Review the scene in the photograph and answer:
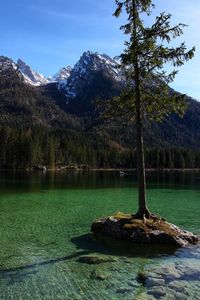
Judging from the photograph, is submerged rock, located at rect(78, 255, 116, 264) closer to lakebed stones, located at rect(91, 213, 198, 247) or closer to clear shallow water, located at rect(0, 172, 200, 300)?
clear shallow water, located at rect(0, 172, 200, 300)

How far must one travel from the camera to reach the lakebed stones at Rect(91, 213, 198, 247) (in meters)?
25.1

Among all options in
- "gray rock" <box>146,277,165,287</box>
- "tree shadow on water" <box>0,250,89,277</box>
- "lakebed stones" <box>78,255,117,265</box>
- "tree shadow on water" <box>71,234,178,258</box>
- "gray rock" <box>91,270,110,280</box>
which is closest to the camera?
"gray rock" <box>146,277,165,287</box>

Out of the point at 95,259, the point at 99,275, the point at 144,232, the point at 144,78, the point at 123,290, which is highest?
the point at 144,78

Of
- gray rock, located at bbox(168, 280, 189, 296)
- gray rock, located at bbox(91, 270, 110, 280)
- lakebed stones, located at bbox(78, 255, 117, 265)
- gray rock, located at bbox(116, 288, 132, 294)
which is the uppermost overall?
lakebed stones, located at bbox(78, 255, 117, 265)

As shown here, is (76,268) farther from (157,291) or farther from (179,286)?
(179,286)

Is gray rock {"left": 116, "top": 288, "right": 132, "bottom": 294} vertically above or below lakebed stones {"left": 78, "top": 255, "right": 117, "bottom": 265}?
below

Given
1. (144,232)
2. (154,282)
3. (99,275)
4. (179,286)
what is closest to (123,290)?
(154,282)

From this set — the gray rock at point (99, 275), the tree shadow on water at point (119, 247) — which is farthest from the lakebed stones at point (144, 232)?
the gray rock at point (99, 275)

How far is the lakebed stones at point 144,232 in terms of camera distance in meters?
25.1

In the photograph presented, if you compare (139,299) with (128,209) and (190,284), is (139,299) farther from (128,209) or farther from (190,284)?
(128,209)

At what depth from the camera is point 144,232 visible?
25547 mm

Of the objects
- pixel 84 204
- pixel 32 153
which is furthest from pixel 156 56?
pixel 32 153

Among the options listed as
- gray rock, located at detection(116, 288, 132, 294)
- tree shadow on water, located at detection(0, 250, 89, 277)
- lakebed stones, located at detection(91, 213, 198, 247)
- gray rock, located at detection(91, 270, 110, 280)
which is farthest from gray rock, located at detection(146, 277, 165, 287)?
lakebed stones, located at detection(91, 213, 198, 247)

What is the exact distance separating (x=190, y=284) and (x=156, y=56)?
17.2 m
